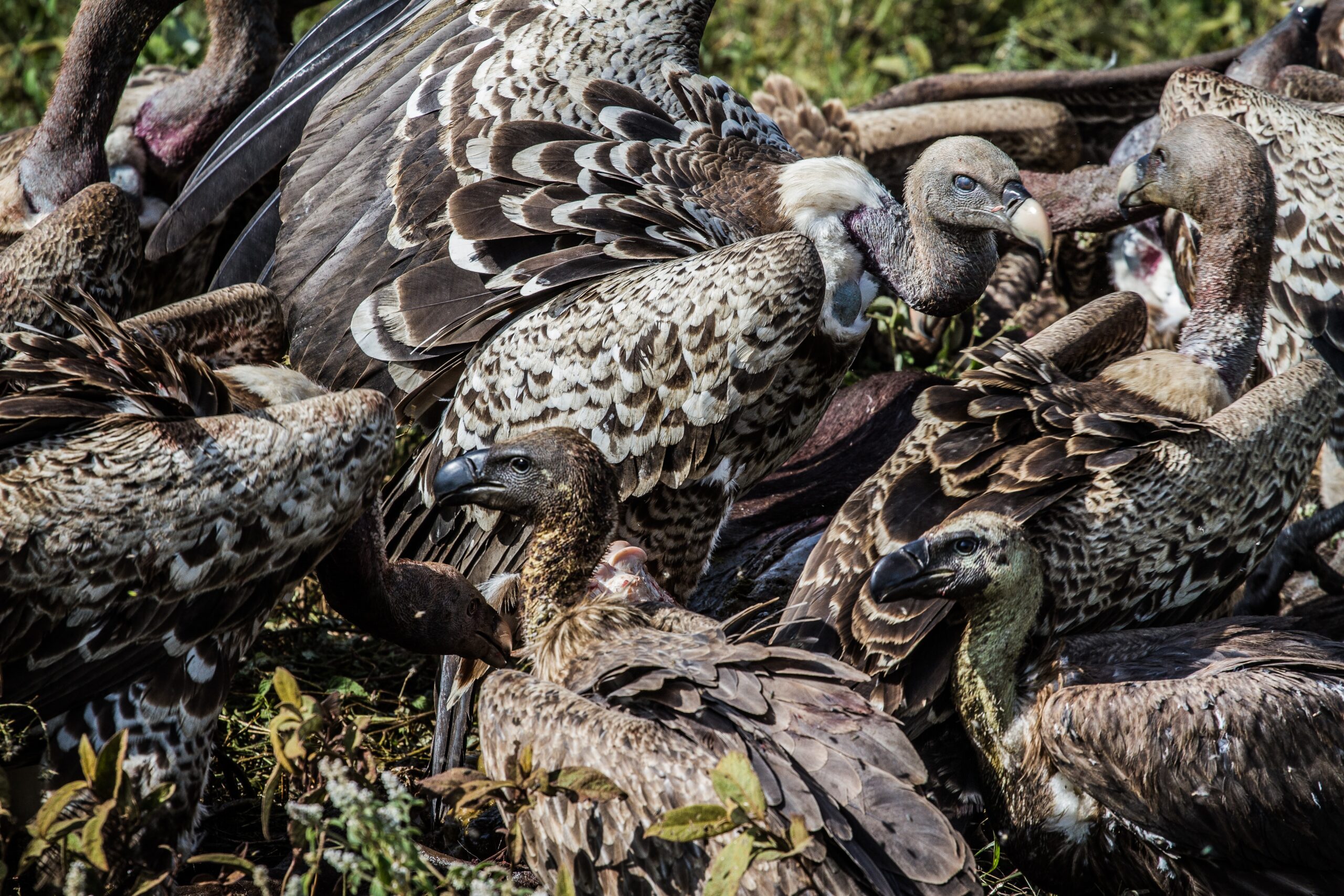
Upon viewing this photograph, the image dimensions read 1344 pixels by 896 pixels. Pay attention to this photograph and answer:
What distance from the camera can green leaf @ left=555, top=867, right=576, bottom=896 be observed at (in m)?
2.85

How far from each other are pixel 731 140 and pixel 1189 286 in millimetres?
1866

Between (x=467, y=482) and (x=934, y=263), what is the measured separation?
175 cm

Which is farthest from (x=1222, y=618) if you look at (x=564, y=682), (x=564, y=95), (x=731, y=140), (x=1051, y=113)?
(x=1051, y=113)

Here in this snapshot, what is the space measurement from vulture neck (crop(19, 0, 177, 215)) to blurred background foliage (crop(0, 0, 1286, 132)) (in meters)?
2.42

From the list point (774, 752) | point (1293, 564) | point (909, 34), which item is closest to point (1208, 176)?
point (1293, 564)

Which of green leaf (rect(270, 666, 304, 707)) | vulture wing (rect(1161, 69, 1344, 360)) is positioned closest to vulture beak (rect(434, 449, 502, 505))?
green leaf (rect(270, 666, 304, 707))

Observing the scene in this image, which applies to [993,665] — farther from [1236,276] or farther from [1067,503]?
[1236,276]

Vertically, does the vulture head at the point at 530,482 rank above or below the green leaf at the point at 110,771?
below

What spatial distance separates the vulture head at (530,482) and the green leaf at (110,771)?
3.49 ft

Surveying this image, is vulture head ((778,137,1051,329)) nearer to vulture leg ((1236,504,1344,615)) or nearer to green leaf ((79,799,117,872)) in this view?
vulture leg ((1236,504,1344,615))

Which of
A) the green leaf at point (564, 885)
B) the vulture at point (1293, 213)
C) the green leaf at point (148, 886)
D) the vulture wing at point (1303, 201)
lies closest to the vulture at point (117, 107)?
the green leaf at point (148, 886)

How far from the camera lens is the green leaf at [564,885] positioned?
2848mm

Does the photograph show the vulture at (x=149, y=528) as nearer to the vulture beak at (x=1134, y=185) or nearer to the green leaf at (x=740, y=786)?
the green leaf at (x=740, y=786)

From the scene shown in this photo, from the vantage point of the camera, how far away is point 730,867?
2.74 meters
